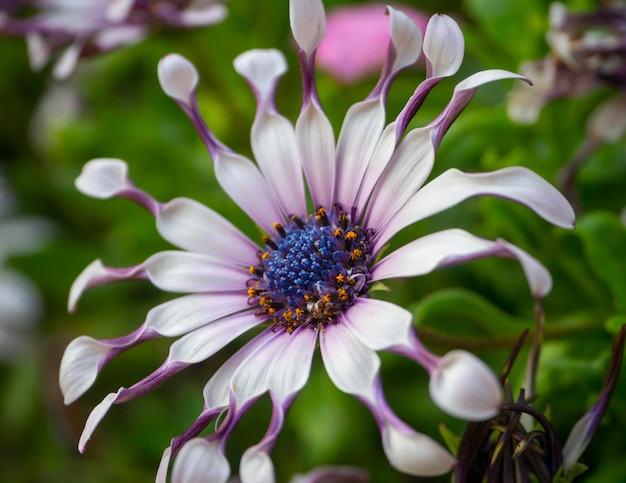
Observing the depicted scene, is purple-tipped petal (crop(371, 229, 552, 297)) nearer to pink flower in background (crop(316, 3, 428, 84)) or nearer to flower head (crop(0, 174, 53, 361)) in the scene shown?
pink flower in background (crop(316, 3, 428, 84))

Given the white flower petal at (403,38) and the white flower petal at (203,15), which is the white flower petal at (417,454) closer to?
the white flower petal at (403,38)

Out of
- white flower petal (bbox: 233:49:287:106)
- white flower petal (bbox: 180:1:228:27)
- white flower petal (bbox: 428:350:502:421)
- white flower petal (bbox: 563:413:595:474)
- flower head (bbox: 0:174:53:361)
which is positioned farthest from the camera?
flower head (bbox: 0:174:53:361)

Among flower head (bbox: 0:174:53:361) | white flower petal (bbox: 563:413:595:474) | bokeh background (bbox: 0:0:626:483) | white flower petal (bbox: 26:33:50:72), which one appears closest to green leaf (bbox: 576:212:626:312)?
bokeh background (bbox: 0:0:626:483)

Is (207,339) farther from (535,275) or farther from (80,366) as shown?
(535,275)

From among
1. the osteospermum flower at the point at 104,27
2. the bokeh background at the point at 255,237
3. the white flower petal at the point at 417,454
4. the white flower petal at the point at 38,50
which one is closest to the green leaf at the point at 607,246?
the bokeh background at the point at 255,237

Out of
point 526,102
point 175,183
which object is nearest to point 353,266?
point 526,102

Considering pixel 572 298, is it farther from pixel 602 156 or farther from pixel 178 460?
pixel 178 460
